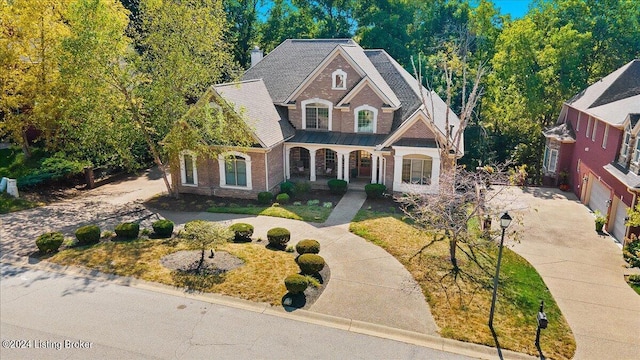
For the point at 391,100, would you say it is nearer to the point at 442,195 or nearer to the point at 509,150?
the point at 442,195

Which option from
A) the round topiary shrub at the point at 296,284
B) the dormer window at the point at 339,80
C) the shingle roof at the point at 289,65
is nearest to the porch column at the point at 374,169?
the dormer window at the point at 339,80

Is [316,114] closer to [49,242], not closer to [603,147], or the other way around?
[603,147]

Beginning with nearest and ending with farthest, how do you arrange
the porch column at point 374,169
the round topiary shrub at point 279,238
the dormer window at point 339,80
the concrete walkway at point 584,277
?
1. the concrete walkway at point 584,277
2. the round topiary shrub at point 279,238
3. the porch column at point 374,169
4. the dormer window at point 339,80

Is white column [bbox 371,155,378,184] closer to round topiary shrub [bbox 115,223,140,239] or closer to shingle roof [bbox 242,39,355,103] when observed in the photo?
shingle roof [bbox 242,39,355,103]

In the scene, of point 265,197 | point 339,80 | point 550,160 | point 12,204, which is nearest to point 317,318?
point 265,197

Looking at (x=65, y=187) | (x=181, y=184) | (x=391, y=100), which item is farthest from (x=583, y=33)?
(x=65, y=187)

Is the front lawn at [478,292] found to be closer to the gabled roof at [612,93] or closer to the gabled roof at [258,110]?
the gabled roof at [258,110]
